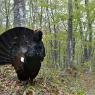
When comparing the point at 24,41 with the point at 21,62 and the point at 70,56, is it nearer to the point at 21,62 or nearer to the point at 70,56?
the point at 21,62

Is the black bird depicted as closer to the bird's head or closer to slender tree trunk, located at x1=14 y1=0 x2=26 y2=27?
the bird's head

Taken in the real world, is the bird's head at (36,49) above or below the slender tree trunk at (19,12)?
below

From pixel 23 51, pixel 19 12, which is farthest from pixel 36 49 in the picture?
pixel 19 12

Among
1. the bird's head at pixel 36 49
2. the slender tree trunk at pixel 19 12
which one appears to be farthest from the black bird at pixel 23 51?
the slender tree trunk at pixel 19 12

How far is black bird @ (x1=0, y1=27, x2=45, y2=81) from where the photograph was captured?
7.10 meters

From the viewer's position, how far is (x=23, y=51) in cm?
734

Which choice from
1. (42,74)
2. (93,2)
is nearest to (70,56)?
(93,2)

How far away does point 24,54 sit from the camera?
23.5ft

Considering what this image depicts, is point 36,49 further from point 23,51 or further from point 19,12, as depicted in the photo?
point 19,12

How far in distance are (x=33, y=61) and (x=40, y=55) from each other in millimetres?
236

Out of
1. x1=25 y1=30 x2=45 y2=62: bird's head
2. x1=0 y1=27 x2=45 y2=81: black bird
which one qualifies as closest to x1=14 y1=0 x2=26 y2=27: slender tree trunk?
x1=0 y1=27 x2=45 y2=81: black bird

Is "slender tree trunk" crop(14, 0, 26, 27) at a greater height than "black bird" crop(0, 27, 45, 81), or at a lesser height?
greater

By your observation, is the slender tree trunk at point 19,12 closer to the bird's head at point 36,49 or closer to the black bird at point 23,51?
the black bird at point 23,51

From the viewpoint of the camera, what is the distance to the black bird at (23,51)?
710 centimetres
